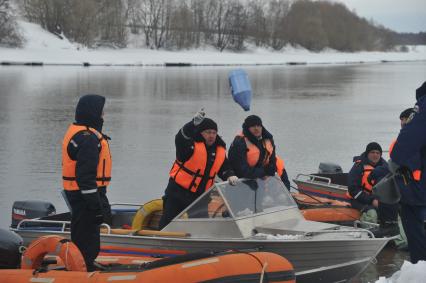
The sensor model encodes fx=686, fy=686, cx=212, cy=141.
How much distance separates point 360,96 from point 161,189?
21144mm

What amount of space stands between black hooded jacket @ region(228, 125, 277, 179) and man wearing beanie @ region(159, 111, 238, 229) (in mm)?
144

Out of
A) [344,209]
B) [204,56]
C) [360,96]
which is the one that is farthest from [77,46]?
[344,209]

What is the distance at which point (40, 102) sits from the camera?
24.4m

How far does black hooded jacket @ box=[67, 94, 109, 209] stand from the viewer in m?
5.11

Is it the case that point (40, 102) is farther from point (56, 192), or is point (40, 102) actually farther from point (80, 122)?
Result: point (80, 122)

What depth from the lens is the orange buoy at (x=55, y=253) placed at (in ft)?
16.6

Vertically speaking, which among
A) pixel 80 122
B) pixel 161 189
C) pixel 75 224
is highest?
pixel 80 122

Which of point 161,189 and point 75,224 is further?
point 161,189

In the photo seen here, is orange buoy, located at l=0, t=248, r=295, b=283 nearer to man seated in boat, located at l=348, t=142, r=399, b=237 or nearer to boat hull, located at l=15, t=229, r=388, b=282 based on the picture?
boat hull, located at l=15, t=229, r=388, b=282

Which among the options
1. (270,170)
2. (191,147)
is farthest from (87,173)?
(270,170)

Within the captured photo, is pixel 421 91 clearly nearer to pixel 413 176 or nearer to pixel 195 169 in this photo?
pixel 413 176

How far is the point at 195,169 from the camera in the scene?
253 inches

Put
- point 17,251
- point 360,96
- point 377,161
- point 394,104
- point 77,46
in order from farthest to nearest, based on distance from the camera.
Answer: point 77,46, point 360,96, point 394,104, point 377,161, point 17,251

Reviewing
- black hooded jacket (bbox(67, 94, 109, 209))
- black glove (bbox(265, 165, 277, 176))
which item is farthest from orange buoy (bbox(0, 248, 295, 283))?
black glove (bbox(265, 165, 277, 176))
